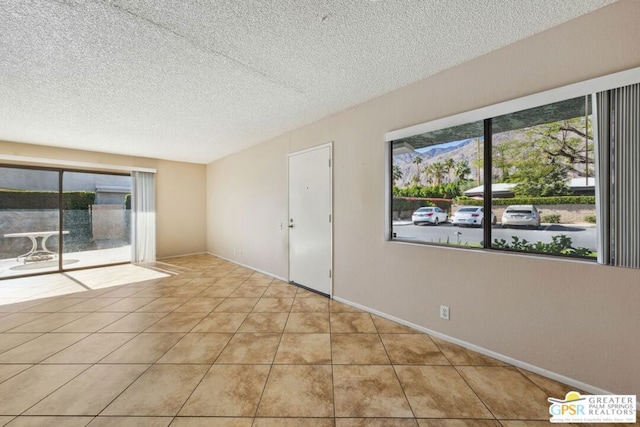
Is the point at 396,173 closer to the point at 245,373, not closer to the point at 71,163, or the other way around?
the point at 245,373

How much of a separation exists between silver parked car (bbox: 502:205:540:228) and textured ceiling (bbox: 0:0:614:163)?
1325mm

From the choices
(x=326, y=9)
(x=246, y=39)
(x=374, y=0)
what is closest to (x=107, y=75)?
(x=246, y=39)

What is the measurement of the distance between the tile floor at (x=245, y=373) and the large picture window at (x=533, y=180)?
3.39 ft

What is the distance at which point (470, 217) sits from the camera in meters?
2.17

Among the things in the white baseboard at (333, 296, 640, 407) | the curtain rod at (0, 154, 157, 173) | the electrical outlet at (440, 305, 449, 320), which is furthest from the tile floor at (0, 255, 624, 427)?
the curtain rod at (0, 154, 157, 173)

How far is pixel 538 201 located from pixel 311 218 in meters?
2.55

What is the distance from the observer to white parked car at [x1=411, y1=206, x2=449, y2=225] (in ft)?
7.84

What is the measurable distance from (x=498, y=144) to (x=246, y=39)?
2252mm

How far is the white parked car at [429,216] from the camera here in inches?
94.0

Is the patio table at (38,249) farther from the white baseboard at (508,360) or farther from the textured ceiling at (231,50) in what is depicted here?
the white baseboard at (508,360)

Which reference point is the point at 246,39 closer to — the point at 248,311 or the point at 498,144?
the point at 498,144

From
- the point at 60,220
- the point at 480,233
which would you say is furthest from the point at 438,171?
the point at 60,220

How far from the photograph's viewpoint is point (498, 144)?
2.01m

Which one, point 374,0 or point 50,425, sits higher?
point 374,0
